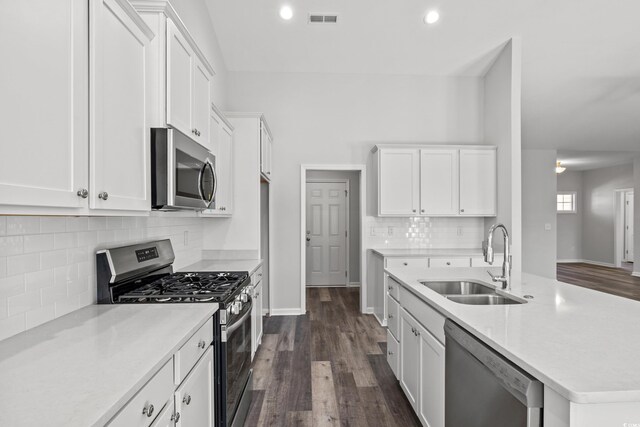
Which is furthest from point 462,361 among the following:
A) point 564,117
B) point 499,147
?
point 564,117

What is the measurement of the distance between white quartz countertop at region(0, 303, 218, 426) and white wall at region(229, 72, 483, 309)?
318 cm

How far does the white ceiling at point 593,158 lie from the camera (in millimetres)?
7504

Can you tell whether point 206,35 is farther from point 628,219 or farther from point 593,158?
point 628,219

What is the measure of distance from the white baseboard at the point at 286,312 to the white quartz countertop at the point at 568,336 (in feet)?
9.55

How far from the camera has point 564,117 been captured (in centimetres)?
570

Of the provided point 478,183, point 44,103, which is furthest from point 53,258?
point 478,183

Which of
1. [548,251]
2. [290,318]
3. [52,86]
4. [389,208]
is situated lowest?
[290,318]

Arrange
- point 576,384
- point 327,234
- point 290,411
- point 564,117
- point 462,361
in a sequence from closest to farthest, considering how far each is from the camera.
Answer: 1. point 576,384
2. point 462,361
3. point 290,411
4. point 564,117
5. point 327,234

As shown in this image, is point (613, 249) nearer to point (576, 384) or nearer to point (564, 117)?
point (564, 117)

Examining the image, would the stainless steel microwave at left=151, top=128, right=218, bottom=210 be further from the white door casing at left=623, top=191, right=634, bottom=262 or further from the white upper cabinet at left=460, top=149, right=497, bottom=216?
the white door casing at left=623, top=191, right=634, bottom=262

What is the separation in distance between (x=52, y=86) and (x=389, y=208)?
3.89 metres

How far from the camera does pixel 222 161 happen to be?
125 inches

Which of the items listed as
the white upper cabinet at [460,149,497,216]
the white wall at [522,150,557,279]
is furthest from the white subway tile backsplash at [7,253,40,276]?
the white wall at [522,150,557,279]

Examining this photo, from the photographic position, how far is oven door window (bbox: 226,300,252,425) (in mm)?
1869
